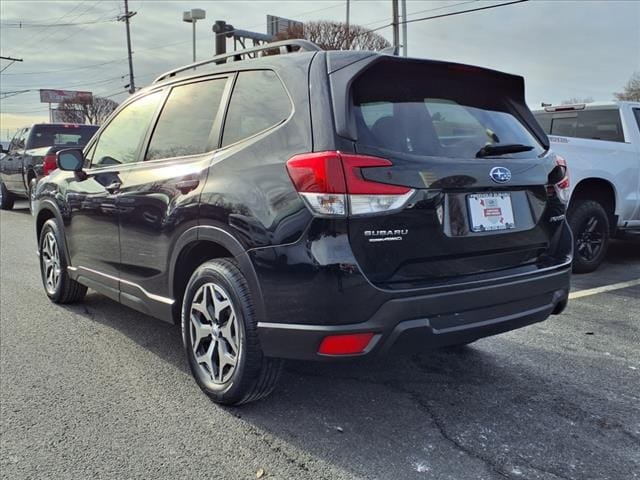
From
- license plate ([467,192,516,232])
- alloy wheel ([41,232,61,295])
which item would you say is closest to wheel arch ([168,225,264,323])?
license plate ([467,192,516,232])

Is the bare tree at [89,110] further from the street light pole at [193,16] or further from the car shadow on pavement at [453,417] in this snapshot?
the car shadow on pavement at [453,417]

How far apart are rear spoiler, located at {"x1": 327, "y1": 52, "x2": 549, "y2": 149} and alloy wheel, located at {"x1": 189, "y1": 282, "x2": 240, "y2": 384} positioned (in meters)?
1.07

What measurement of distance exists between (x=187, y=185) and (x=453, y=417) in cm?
188

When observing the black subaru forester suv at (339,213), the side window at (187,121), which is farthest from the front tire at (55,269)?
the side window at (187,121)

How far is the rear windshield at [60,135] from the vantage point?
40.1ft

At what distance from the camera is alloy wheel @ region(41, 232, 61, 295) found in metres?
5.01

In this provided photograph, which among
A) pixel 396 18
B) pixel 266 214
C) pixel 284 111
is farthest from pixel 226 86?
pixel 396 18

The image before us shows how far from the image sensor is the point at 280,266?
2578mm

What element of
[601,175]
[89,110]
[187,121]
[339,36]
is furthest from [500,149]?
[89,110]

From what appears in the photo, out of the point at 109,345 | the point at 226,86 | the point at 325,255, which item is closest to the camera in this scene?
the point at 325,255

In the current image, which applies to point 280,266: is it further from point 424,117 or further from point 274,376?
point 424,117

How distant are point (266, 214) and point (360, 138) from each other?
0.54 metres

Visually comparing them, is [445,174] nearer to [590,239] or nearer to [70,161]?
[70,161]

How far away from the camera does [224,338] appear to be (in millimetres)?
3020
